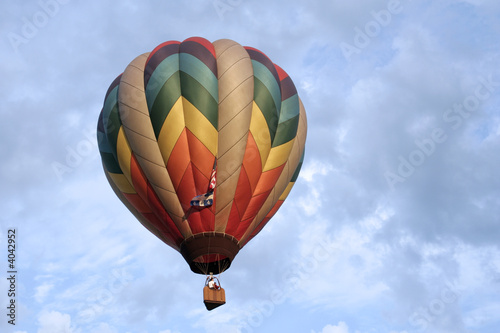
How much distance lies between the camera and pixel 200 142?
2252cm

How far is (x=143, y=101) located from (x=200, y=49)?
2.15m

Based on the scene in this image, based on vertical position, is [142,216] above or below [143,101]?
below

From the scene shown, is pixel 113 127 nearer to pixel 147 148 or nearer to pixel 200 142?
pixel 147 148

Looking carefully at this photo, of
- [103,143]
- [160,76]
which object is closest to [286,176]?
[160,76]

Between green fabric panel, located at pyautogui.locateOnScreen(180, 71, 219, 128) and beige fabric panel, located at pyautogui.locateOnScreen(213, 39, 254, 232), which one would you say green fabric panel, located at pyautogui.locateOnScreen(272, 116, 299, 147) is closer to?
beige fabric panel, located at pyautogui.locateOnScreen(213, 39, 254, 232)

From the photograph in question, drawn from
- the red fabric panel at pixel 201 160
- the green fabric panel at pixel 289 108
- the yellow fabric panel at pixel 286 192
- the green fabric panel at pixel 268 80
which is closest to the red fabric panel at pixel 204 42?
the green fabric panel at pixel 268 80

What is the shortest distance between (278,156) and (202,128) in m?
2.43

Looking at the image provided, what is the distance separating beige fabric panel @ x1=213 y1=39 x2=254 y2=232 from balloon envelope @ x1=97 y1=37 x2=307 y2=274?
0.03 meters

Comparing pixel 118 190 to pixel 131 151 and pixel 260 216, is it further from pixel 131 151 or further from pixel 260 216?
pixel 260 216

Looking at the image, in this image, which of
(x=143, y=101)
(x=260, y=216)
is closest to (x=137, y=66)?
(x=143, y=101)

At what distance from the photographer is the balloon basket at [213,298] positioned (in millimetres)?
22297

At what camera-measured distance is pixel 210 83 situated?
22984 mm

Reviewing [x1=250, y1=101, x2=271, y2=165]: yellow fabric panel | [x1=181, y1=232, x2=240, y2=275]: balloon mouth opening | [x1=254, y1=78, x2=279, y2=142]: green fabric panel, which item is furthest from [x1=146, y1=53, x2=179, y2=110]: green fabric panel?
[x1=181, y1=232, x2=240, y2=275]: balloon mouth opening

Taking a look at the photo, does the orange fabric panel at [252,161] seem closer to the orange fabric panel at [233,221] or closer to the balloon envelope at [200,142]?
the balloon envelope at [200,142]
